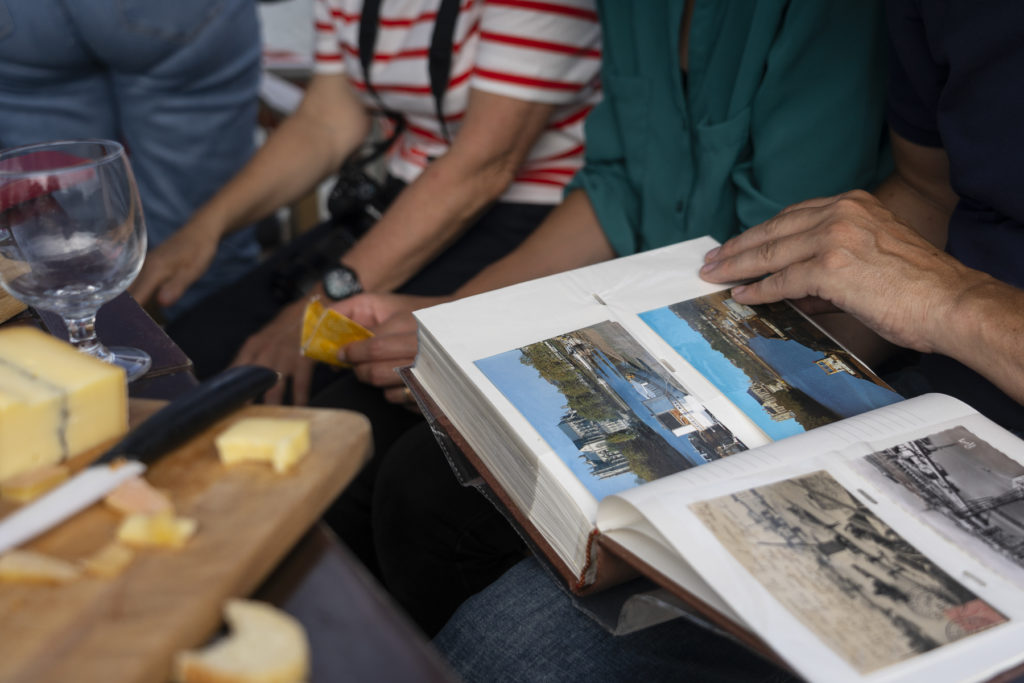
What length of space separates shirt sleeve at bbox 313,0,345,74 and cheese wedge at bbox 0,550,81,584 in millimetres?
1148

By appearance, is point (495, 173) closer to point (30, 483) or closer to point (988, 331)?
point (988, 331)

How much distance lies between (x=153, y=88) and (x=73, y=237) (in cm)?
98

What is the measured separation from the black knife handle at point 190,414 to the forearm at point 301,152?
0.95 metres

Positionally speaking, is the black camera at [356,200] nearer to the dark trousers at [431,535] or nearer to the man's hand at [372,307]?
the man's hand at [372,307]

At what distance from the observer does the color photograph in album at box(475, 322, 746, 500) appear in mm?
560

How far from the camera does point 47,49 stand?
3.97ft

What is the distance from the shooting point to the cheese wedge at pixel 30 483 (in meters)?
0.41

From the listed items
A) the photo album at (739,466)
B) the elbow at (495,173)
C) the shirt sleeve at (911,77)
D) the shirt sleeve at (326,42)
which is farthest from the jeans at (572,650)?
the shirt sleeve at (326,42)

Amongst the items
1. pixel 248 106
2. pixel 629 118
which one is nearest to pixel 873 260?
pixel 629 118

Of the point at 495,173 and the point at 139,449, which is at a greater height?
the point at 139,449

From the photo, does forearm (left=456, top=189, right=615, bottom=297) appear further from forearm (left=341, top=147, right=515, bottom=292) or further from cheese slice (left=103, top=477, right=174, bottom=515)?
cheese slice (left=103, top=477, right=174, bottom=515)

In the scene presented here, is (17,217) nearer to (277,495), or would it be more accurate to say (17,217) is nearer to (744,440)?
(277,495)

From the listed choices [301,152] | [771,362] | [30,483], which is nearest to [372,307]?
[301,152]

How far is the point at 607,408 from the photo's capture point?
601mm
